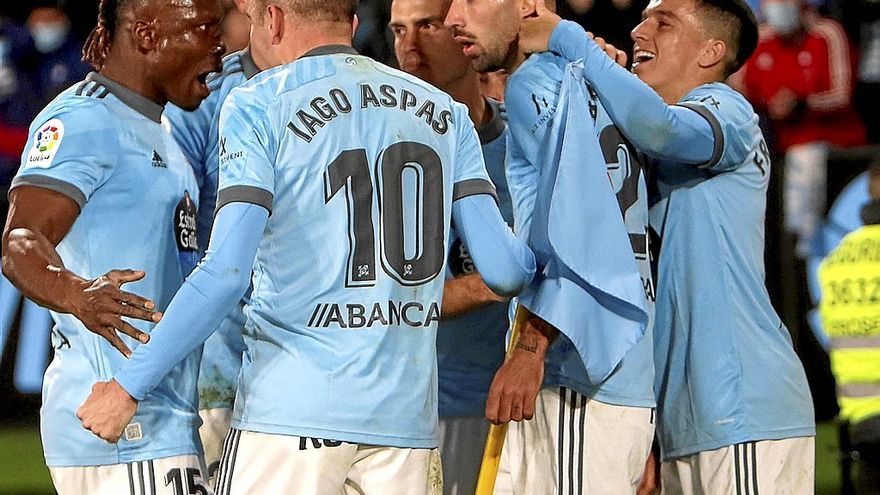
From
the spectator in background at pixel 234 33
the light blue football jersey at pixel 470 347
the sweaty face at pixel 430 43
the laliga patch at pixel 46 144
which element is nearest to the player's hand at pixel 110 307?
the laliga patch at pixel 46 144

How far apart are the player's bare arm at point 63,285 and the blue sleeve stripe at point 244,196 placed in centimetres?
29

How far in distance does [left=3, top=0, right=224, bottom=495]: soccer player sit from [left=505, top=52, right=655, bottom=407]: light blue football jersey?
101 centimetres

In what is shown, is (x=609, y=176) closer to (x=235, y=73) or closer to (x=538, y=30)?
(x=538, y=30)

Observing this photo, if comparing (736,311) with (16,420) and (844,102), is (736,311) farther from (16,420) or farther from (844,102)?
(844,102)

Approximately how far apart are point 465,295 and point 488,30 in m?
0.87

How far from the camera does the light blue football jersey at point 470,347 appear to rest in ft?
17.0

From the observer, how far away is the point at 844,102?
12.4 m

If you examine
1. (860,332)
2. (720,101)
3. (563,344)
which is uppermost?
(720,101)

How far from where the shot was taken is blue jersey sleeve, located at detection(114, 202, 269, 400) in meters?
3.56

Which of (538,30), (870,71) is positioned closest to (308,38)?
(538,30)

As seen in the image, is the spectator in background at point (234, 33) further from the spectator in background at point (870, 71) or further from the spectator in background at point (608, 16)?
the spectator in background at point (870, 71)

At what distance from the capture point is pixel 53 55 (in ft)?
43.8

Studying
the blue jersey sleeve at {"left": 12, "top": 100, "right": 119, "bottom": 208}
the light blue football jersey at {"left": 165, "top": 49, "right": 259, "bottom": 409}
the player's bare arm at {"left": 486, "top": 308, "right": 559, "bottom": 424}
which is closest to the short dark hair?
the player's bare arm at {"left": 486, "top": 308, "right": 559, "bottom": 424}

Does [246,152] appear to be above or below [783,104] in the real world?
below
